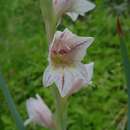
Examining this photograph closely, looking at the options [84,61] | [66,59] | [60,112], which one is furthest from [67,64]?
[84,61]

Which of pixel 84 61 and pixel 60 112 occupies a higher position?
pixel 60 112

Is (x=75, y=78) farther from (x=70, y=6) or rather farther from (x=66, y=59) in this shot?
(x=70, y=6)

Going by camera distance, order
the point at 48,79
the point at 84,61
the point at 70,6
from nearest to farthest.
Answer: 1. the point at 48,79
2. the point at 70,6
3. the point at 84,61

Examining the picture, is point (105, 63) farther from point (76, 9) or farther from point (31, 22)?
point (76, 9)

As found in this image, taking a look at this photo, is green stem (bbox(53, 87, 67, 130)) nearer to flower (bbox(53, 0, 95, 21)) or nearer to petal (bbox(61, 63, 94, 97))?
petal (bbox(61, 63, 94, 97))

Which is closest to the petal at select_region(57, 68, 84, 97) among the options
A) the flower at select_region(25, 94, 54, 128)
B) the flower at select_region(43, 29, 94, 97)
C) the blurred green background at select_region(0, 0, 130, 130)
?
the flower at select_region(43, 29, 94, 97)

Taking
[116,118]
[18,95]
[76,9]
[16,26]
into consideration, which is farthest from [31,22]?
[76,9]
